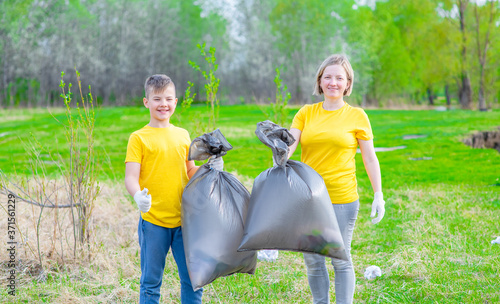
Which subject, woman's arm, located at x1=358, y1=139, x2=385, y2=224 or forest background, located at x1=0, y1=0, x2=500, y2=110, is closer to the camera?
woman's arm, located at x1=358, y1=139, x2=385, y2=224

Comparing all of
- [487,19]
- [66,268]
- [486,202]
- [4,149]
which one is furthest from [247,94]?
[66,268]

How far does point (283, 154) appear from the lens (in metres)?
1.99

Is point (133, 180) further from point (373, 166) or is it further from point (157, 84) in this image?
point (373, 166)

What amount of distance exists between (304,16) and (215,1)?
8145 mm

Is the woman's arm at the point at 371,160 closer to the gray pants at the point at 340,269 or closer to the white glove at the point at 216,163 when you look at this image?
the gray pants at the point at 340,269

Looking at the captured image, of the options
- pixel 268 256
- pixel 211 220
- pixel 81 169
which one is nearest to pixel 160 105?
pixel 211 220

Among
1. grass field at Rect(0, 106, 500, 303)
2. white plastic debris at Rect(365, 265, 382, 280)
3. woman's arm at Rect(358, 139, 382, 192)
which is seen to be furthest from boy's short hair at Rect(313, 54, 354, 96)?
white plastic debris at Rect(365, 265, 382, 280)

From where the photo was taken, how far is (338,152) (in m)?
2.19

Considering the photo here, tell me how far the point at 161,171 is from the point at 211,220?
0.36m

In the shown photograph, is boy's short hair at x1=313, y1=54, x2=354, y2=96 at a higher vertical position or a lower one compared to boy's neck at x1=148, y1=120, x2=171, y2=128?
higher

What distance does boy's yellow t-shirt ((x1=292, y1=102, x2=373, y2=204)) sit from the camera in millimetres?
2174

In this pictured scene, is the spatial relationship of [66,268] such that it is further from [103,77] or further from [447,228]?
[103,77]

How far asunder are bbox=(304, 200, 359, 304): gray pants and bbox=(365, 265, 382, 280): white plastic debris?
1.06 metres

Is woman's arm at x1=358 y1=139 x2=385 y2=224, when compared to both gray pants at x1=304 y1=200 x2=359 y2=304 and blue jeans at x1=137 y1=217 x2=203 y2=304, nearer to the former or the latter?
gray pants at x1=304 y1=200 x2=359 y2=304
